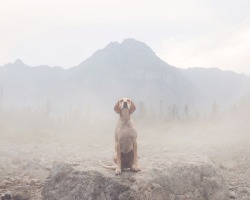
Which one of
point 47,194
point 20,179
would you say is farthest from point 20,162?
point 47,194

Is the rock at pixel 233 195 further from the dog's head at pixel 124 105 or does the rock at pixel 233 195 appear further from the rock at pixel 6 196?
the rock at pixel 6 196

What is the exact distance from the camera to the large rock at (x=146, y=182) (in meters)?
10.2

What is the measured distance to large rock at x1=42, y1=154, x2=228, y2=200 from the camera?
33.3ft

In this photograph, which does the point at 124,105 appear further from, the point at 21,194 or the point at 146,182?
the point at 21,194

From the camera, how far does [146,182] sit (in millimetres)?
10289

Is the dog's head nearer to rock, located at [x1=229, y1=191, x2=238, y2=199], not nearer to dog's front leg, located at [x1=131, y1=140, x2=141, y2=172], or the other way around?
dog's front leg, located at [x1=131, y1=140, x2=141, y2=172]

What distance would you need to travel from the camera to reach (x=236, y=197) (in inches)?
517

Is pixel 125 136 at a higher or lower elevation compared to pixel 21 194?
higher

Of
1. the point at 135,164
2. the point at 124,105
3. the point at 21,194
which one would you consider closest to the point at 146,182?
the point at 135,164

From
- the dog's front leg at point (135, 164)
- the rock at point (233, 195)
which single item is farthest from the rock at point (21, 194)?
the rock at point (233, 195)

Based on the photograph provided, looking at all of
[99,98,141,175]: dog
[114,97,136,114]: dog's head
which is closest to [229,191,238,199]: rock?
[99,98,141,175]: dog

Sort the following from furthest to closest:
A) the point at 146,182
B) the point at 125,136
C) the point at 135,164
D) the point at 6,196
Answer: the point at 6,196 < the point at 135,164 < the point at 125,136 < the point at 146,182

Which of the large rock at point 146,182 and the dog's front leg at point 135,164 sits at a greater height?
the dog's front leg at point 135,164

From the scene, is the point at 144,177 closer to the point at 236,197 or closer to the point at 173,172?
the point at 173,172
